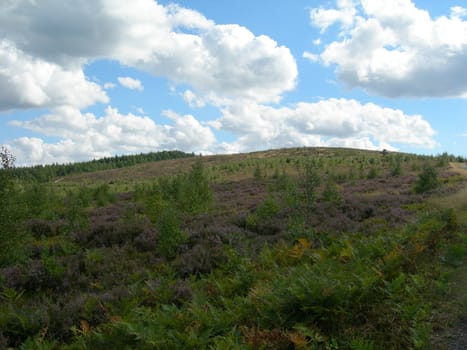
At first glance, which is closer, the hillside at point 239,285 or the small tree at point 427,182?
the hillside at point 239,285

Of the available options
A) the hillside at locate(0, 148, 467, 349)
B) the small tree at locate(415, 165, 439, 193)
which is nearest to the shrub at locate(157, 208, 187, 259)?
A: the hillside at locate(0, 148, 467, 349)

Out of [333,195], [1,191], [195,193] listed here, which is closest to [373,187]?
[333,195]

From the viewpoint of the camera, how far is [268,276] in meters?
8.04

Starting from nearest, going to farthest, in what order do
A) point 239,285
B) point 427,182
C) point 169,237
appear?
point 239,285 < point 169,237 < point 427,182

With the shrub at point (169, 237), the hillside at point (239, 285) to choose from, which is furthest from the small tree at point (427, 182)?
the shrub at point (169, 237)

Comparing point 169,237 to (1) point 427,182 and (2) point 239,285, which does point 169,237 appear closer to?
(2) point 239,285

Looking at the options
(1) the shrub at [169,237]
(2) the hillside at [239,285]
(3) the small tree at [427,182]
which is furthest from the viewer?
Answer: (3) the small tree at [427,182]

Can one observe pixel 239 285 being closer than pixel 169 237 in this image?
Yes

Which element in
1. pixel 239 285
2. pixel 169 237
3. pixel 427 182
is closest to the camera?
pixel 239 285

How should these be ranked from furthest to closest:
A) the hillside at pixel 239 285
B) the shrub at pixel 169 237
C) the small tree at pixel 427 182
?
the small tree at pixel 427 182, the shrub at pixel 169 237, the hillside at pixel 239 285

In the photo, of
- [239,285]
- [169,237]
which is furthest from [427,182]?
[239,285]

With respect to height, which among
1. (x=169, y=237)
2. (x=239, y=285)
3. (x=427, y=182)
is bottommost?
(x=239, y=285)

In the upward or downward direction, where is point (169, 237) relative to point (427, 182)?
downward

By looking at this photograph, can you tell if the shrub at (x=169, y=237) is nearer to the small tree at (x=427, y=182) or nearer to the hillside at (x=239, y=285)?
the hillside at (x=239, y=285)
